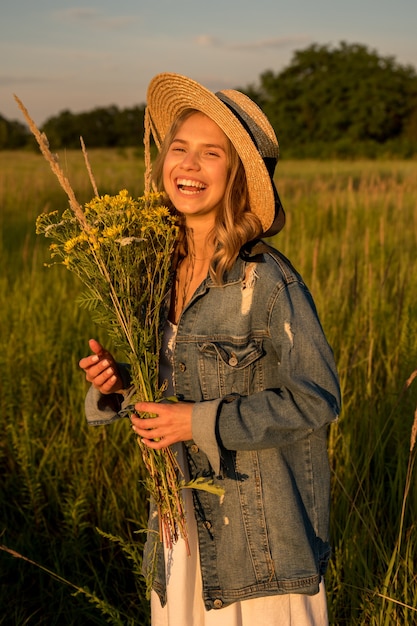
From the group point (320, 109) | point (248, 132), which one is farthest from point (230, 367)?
point (320, 109)

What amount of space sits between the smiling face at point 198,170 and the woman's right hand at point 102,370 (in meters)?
0.37

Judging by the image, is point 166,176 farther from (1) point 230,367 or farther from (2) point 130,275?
(1) point 230,367

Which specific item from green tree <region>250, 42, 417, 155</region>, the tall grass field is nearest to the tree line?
green tree <region>250, 42, 417, 155</region>

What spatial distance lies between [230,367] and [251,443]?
0.62 ft

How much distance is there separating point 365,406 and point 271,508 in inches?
Answer: 50.6

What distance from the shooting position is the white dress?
151 centimetres

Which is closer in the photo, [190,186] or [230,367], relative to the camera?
[230,367]

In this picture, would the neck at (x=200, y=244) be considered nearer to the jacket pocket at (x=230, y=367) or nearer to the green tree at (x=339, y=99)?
the jacket pocket at (x=230, y=367)

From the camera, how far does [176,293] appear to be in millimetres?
1647

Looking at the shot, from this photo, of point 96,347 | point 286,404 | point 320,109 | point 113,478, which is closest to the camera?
point 286,404

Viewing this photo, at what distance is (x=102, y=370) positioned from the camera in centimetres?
153

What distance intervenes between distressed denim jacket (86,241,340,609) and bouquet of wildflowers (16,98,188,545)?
3.6 inches

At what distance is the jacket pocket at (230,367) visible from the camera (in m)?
1.47

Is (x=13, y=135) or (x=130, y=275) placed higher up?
(x=13, y=135)
